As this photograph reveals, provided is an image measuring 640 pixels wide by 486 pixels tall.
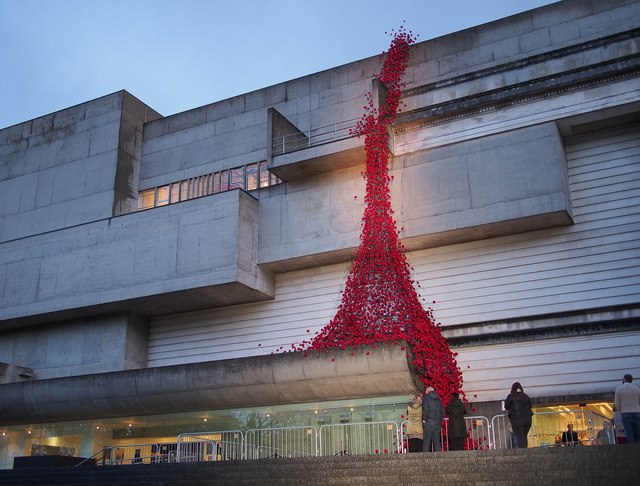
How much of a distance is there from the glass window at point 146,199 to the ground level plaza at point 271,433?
32.8 feet

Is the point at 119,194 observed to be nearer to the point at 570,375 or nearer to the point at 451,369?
the point at 451,369

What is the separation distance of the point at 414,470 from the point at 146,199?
68.8 ft

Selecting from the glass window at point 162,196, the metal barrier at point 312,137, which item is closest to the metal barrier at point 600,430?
the metal barrier at point 312,137

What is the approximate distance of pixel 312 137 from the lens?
28.6m

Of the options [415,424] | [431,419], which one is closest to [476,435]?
[415,424]

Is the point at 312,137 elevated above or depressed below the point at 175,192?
above

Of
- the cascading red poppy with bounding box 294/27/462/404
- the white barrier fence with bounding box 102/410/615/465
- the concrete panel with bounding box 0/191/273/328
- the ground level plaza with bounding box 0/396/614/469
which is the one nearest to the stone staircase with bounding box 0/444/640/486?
the white barrier fence with bounding box 102/410/615/465

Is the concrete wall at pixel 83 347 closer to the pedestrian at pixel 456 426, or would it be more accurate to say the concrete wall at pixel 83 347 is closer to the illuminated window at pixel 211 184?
the illuminated window at pixel 211 184

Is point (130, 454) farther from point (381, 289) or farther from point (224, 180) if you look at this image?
point (224, 180)

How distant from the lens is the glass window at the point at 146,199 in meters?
32.0

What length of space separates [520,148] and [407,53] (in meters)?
6.46

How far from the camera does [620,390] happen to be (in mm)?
14328

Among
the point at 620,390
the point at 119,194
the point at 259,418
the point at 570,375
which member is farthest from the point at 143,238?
the point at 620,390

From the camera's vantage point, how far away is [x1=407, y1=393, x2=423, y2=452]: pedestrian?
1639 centimetres
